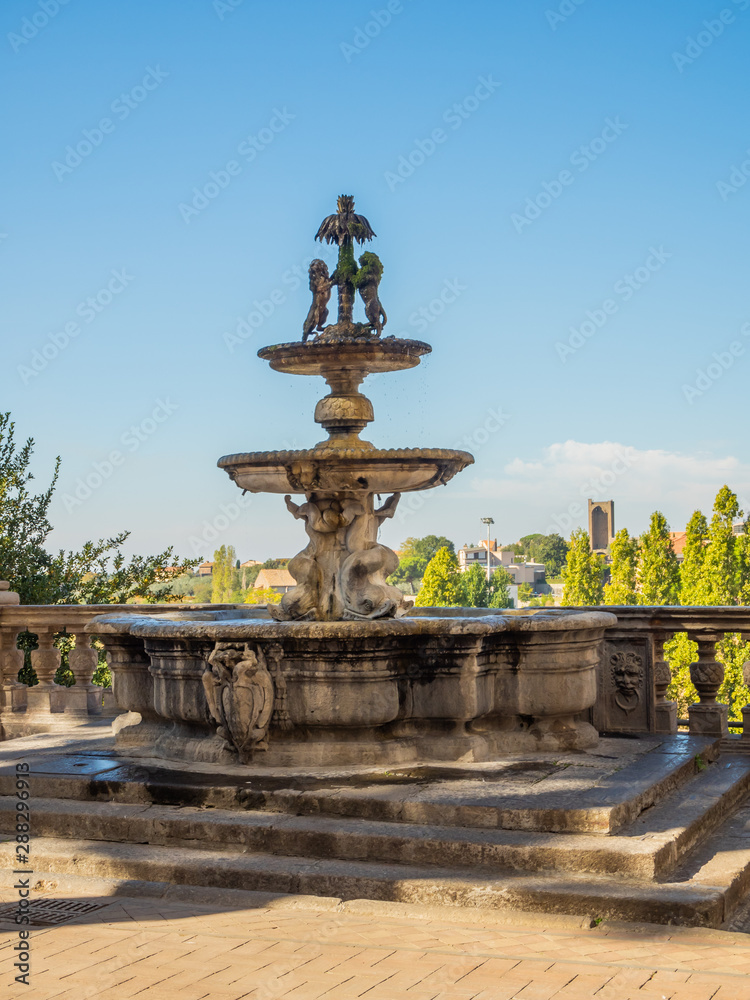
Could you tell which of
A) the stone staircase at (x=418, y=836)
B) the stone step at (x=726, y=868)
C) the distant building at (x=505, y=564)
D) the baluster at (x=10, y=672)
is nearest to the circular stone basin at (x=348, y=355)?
the baluster at (x=10, y=672)

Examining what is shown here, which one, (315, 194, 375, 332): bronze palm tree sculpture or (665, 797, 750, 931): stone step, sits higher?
(315, 194, 375, 332): bronze palm tree sculpture

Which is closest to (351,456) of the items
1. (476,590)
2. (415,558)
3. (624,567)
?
(624,567)

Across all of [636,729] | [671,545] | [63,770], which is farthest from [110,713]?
[671,545]

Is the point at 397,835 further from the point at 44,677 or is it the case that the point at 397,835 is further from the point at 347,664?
the point at 44,677

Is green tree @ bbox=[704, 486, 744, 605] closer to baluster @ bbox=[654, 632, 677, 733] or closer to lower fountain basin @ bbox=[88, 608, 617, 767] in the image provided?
baluster @ bbox=[654, 632, 677, 733]

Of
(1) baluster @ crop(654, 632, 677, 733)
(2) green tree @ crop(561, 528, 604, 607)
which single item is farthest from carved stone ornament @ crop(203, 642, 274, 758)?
(2) green tree @ crop(561, 528, 604, 607)

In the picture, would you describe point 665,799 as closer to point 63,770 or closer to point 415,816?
point 415,816

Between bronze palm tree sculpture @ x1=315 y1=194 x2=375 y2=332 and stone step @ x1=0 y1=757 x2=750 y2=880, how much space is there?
461 centimetres

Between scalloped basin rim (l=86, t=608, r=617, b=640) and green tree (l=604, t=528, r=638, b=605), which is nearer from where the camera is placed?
scalloped basin rim (l=86, t=608, r=617, b=640)

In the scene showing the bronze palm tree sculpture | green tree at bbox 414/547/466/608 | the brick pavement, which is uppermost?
the bronze palm tree sculpture

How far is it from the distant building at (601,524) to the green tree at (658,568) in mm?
64308

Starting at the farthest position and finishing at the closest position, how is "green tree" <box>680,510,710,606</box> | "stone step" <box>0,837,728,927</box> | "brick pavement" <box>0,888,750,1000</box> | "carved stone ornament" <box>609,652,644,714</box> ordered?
"green tree" <box>680,510,710,606</box> → "carved stone ornament" <box>609,652,644,714</box> → "stone step" <box>0,837,728,927</box> → "brick pavement" <box>0,888,750,1000</box>

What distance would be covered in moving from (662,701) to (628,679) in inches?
12.2

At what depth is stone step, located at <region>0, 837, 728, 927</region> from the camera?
516 cm
